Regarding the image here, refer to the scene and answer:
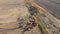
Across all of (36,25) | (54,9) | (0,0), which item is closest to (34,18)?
(36,25)

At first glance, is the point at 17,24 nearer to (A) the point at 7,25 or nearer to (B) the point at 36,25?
(A) the point at 7,25

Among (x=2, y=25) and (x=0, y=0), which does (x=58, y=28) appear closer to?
(x=2, y=25)

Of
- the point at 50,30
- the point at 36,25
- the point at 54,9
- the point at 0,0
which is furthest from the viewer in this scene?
the point at 0,0

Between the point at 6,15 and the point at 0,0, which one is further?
the point at 0,0

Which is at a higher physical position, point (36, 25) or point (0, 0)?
point (0, 0)

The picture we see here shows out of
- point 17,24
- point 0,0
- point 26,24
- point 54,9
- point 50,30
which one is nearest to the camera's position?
point 50,30

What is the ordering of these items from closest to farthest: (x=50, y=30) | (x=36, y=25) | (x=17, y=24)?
(x=50, y=30)
(x=36, y=25)
(x=17, y=24)

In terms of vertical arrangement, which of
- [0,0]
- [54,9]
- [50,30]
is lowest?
[50,30]

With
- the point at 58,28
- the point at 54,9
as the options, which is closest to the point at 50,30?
the point at 58,28

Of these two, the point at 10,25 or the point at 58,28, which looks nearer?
the point at 58,28
